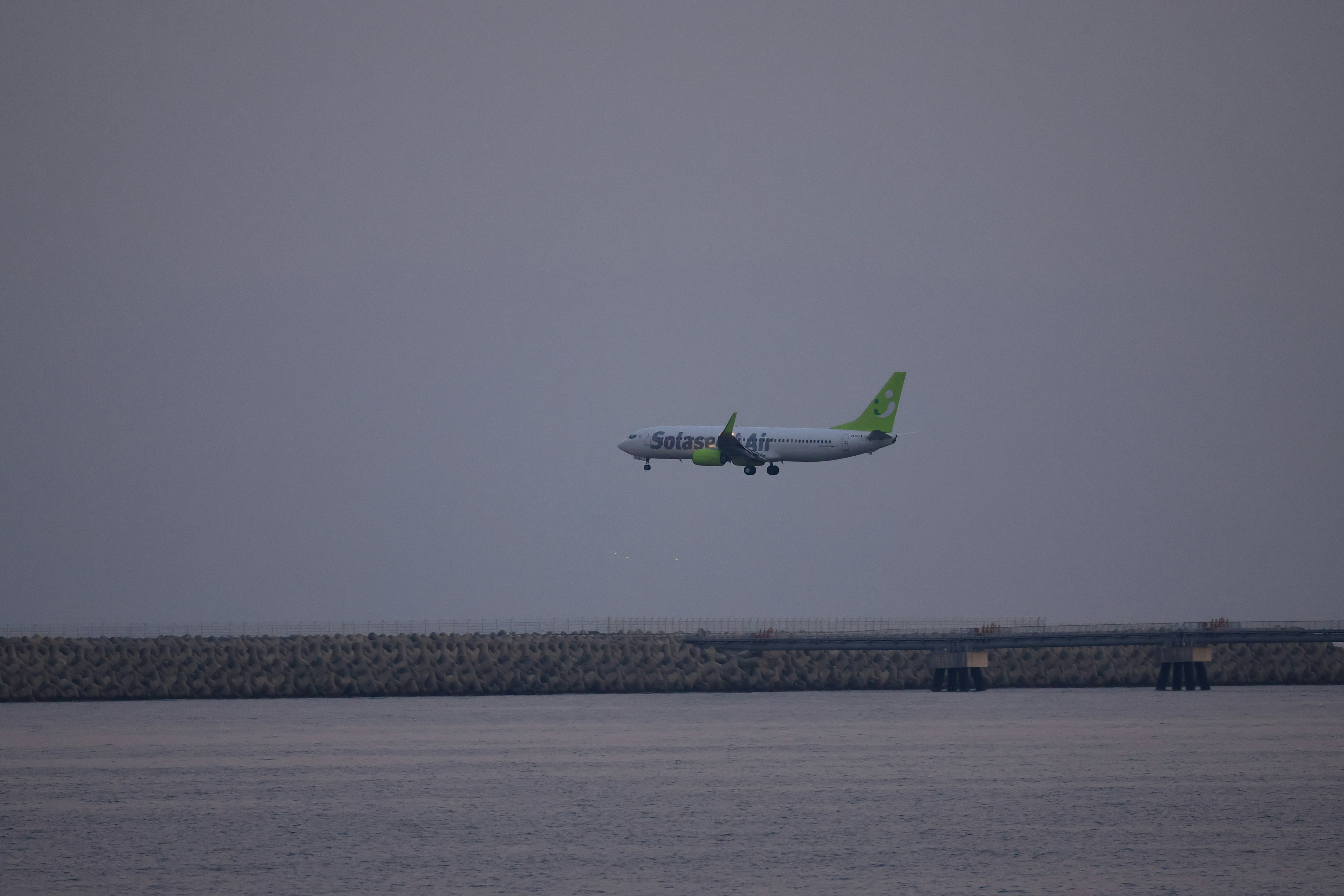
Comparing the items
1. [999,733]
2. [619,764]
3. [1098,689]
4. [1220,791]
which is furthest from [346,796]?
[1098,689]

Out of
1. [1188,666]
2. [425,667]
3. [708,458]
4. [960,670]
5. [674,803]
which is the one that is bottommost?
[674,803]

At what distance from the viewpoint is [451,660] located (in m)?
127

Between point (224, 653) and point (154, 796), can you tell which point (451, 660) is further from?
point (154, 796)

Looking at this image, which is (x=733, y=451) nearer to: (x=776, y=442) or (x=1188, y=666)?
(x=776, y=442)

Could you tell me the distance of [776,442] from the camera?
411 feet

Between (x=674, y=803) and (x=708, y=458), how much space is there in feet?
196

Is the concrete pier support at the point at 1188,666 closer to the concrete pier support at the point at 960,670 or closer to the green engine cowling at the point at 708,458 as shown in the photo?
the concrete pier support at the point at 960,670

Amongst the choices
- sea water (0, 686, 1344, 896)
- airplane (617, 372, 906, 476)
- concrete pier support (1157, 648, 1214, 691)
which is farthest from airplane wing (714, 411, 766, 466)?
concrete pier support (1157, 648, 1214, 691)

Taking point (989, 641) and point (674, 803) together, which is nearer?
point (674, 803)

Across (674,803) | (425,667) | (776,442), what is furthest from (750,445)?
(674,803)

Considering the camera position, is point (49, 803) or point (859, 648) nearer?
point (49, 803)

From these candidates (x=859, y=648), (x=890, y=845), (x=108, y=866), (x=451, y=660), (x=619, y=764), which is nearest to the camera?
(x=108, y=866)

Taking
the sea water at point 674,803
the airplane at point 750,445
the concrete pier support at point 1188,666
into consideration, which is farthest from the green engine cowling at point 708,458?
the concrete pier support at point 1188,666

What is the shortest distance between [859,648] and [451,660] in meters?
31.4
